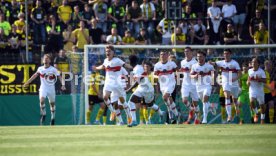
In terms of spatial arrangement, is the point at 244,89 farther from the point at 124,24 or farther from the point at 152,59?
the point at 124,24

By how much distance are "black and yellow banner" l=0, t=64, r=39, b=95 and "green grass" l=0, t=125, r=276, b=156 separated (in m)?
7.71

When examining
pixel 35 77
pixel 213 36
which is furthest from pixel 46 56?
pixel 213 36

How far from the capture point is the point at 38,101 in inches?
1141

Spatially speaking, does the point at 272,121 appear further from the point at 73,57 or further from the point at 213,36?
the point at 73,57

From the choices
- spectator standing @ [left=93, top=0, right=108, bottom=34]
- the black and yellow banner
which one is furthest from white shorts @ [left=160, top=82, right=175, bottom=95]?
spectator standing @ [left=93, top=0, right=108, bottom=34]

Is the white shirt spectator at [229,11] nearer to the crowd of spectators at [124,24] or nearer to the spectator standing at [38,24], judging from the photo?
the crowd of spectators at [124,24]

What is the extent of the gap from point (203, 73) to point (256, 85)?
1.71 meters

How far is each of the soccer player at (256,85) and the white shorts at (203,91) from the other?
52.0 inches

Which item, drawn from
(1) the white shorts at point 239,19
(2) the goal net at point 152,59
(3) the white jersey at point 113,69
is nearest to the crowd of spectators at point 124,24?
(1) the white shorts at point 239,19

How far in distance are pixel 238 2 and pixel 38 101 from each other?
8159 mm

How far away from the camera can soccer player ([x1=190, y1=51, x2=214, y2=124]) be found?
83.8 ft

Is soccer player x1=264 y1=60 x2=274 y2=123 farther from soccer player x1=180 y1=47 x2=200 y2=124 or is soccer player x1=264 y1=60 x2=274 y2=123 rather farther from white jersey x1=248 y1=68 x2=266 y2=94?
soccer player x1=180 y1=47 x2=200 y2=124

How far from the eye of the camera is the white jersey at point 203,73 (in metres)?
25.6

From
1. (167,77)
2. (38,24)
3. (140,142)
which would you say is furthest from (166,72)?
(140,142)
